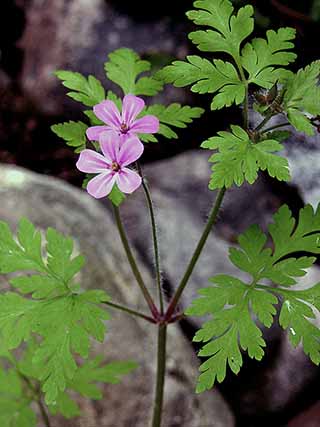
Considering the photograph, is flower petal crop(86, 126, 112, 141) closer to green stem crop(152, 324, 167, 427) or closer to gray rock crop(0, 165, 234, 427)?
green stem crop(152, 324, 167, 427)

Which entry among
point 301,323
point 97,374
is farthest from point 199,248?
point 97,374

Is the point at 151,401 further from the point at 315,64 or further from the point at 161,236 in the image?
the point at 315,64

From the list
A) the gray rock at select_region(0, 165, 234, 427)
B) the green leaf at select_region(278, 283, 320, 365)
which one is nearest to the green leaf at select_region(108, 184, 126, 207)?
the green leaf at select_region(278, 283, 320, 365)

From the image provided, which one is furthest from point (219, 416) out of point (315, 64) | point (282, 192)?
point (315, 64)

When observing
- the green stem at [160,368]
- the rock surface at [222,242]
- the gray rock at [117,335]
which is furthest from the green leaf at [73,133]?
the rock surface at [222,242]

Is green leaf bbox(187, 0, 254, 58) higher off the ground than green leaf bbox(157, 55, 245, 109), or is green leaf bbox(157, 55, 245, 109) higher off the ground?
green leaf bbox(187, 0, 254, 58)

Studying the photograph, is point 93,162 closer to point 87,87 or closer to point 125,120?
point 125,120
